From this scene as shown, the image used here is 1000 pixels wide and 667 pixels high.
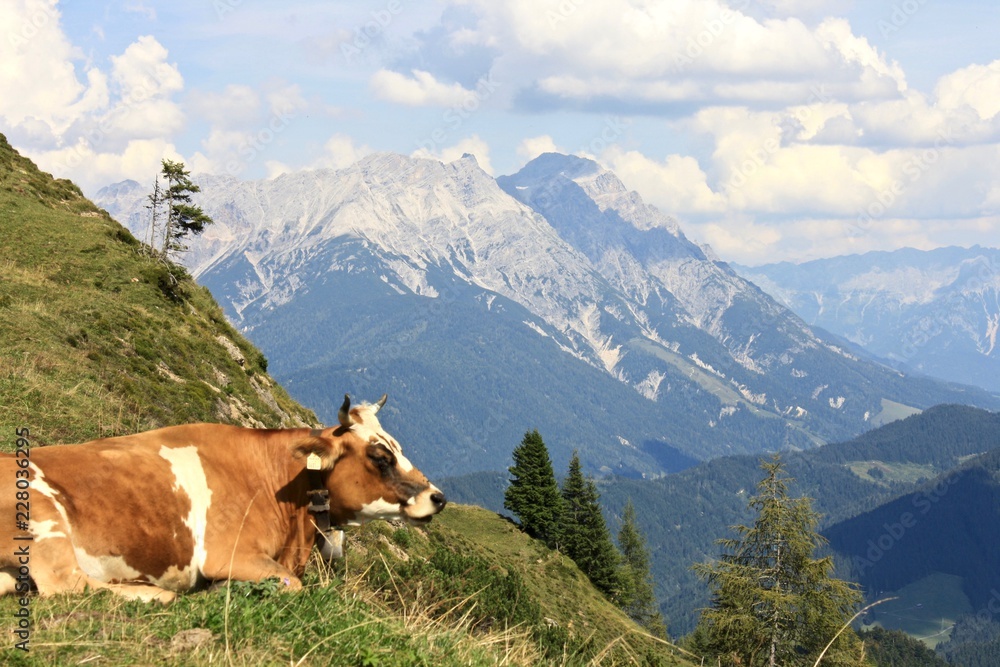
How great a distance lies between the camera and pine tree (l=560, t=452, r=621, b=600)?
84.2 m

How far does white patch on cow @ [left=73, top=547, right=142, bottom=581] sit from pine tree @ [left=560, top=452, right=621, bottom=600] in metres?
77.9

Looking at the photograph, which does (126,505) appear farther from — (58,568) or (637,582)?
(637,582)

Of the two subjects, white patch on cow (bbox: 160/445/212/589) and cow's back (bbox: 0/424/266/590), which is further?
white patch on cow (bbox: 160/445/212/589)

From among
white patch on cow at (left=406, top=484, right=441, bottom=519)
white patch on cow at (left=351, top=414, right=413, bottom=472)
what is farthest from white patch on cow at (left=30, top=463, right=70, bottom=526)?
white patch on cow at (left=406, top=484, right=441, bottom=519)

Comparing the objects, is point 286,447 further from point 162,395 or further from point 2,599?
point 162,395

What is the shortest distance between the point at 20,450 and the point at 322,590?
332 cm

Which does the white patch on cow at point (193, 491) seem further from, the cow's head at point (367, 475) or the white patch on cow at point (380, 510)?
the white patch on cow at point (380, 510)

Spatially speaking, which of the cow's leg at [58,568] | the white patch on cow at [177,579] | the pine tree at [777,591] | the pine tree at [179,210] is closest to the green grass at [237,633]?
the cow's leg at [58,568]

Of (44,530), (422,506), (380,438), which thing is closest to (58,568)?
(44,530)

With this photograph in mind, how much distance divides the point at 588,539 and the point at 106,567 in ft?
263

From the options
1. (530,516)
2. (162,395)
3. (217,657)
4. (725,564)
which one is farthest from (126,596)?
(530,516)

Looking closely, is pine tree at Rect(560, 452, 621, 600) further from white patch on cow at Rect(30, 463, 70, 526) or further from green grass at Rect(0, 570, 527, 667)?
white patch on cow at Rect(30, 463, 70, 526)

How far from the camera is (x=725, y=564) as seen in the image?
4412 centimetres

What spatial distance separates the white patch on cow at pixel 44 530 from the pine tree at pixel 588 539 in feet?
258
